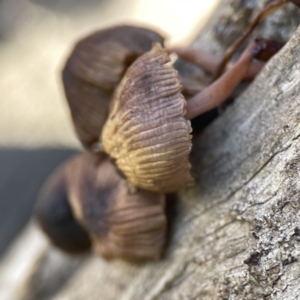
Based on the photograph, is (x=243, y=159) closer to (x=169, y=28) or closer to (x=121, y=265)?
(x=121, y=265)

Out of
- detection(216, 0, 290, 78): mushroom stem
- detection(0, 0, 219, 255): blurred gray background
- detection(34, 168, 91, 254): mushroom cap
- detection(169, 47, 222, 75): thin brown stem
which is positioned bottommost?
detection(0, 0, 219, 255): blurred gray background

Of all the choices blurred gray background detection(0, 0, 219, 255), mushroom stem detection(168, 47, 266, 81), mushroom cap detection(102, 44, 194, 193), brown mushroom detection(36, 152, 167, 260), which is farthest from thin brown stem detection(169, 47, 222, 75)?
blurred gray background detection(0, 0, 219, 255)

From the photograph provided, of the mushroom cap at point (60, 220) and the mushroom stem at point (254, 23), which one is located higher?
the mushroom stem at point (254, 23)

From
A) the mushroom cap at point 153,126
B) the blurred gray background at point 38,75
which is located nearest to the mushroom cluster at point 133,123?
the mushroom cap at point 153,126

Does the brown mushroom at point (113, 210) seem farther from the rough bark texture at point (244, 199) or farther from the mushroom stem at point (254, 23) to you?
the mushroom stem at point (254, 23)

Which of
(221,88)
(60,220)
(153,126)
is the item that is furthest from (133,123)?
(60,220)

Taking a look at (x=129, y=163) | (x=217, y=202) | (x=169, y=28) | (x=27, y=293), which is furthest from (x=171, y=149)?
(x=169, y=28)

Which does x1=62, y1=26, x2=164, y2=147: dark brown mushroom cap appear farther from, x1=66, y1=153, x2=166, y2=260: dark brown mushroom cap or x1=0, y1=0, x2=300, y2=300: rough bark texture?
A: x1=0, y1=0, x2=300, y2=300: rough bark texture
